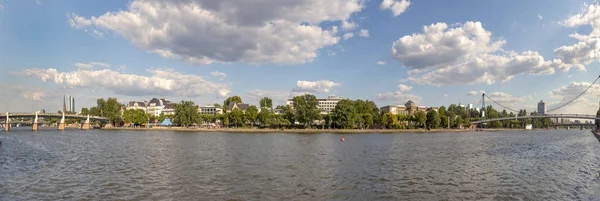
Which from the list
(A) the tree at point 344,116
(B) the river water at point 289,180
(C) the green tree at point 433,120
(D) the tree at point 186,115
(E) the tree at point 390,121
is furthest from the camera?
(C) the green tree at point 433,120

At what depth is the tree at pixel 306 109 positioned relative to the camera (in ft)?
461

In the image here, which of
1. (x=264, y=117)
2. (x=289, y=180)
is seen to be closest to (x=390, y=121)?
(x=264, y=117)

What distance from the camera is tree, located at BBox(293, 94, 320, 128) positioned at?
14038 cm

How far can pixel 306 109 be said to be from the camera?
141 m

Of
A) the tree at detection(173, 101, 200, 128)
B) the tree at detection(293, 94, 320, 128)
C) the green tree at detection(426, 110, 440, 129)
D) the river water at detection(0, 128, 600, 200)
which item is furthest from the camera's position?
the green tree at detection(426, 110, 440, 129)

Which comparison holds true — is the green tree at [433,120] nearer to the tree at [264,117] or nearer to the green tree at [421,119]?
the green tree at [421,119]

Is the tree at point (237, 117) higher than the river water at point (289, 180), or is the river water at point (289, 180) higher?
the tree at point (237, 117)

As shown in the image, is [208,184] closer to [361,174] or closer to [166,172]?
[166,172]

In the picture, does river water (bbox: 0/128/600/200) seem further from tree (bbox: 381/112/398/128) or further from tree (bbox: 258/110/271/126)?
tree (bbox: 381/112/398/128)

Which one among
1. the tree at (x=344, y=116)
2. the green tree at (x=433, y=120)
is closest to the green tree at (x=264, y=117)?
the tree at (x=344, y=116)

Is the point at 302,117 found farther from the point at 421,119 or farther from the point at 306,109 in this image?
the point at 421,119

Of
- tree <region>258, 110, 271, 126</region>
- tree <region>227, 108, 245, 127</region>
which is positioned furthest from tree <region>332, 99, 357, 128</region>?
tree <region>227, 108, 245, 127</region>

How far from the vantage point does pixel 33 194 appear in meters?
20.9

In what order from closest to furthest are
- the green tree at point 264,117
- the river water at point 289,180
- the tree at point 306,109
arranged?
the river water at point 289,180
the tree at point 306,109
the green tree at point 264,117
